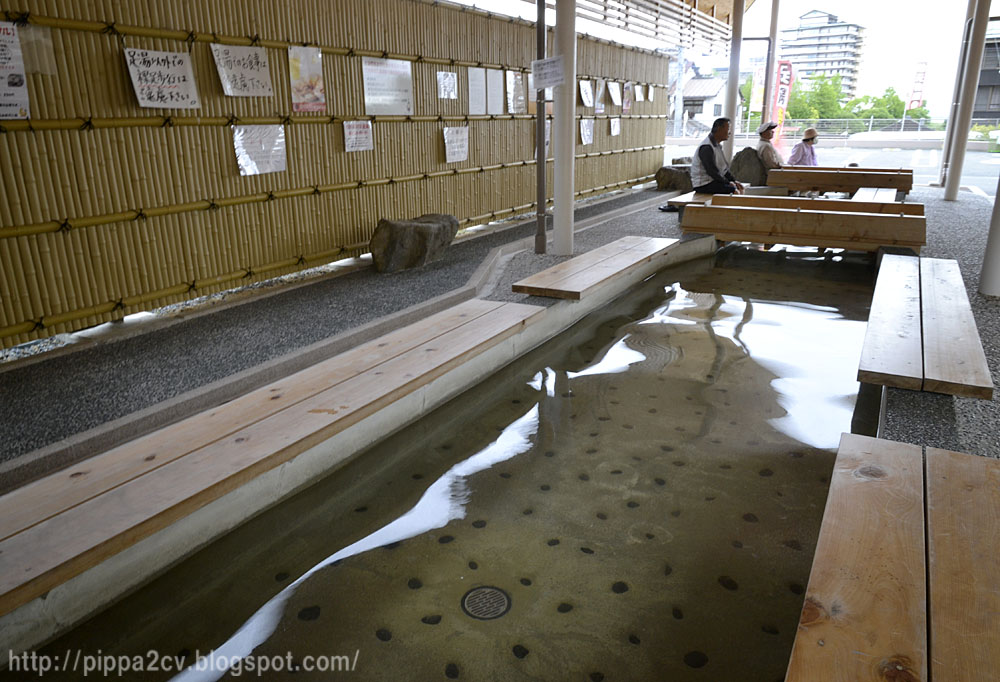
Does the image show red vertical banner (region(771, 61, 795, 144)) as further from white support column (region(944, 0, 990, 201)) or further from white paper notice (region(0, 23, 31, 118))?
white paper notice (region(0, 23, 31, 118))

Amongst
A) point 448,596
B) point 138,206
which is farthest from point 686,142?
point 448,596

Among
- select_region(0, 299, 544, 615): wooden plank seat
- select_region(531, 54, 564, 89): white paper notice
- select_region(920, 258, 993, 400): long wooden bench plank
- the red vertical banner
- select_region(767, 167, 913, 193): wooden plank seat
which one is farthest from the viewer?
the red vertical banner

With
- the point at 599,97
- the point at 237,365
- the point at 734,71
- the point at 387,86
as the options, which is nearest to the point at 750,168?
the point at 734,71

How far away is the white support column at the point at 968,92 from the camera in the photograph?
9914mm

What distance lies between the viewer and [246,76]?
5.25m

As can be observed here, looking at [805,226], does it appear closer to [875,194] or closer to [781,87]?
[875,194]

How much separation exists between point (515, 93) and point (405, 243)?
3605mm

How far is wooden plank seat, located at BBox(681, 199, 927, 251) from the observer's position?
6094 millimetres

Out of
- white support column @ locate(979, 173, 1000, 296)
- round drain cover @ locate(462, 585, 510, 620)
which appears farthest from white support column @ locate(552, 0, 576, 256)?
round drain cover @ locate(462, 585, 510, 620)

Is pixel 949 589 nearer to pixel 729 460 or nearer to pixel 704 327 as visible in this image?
pixel 729 460

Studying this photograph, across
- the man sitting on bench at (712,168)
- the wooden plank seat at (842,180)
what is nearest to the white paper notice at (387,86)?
the man sitting on bench at (712,168)

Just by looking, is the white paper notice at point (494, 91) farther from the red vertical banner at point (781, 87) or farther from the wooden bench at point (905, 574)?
the red vertical banner at point (781, 87)

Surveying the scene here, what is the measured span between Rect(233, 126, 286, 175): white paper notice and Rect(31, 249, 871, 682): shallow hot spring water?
9.29ft

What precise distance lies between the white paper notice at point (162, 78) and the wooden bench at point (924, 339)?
4732 millimetres
